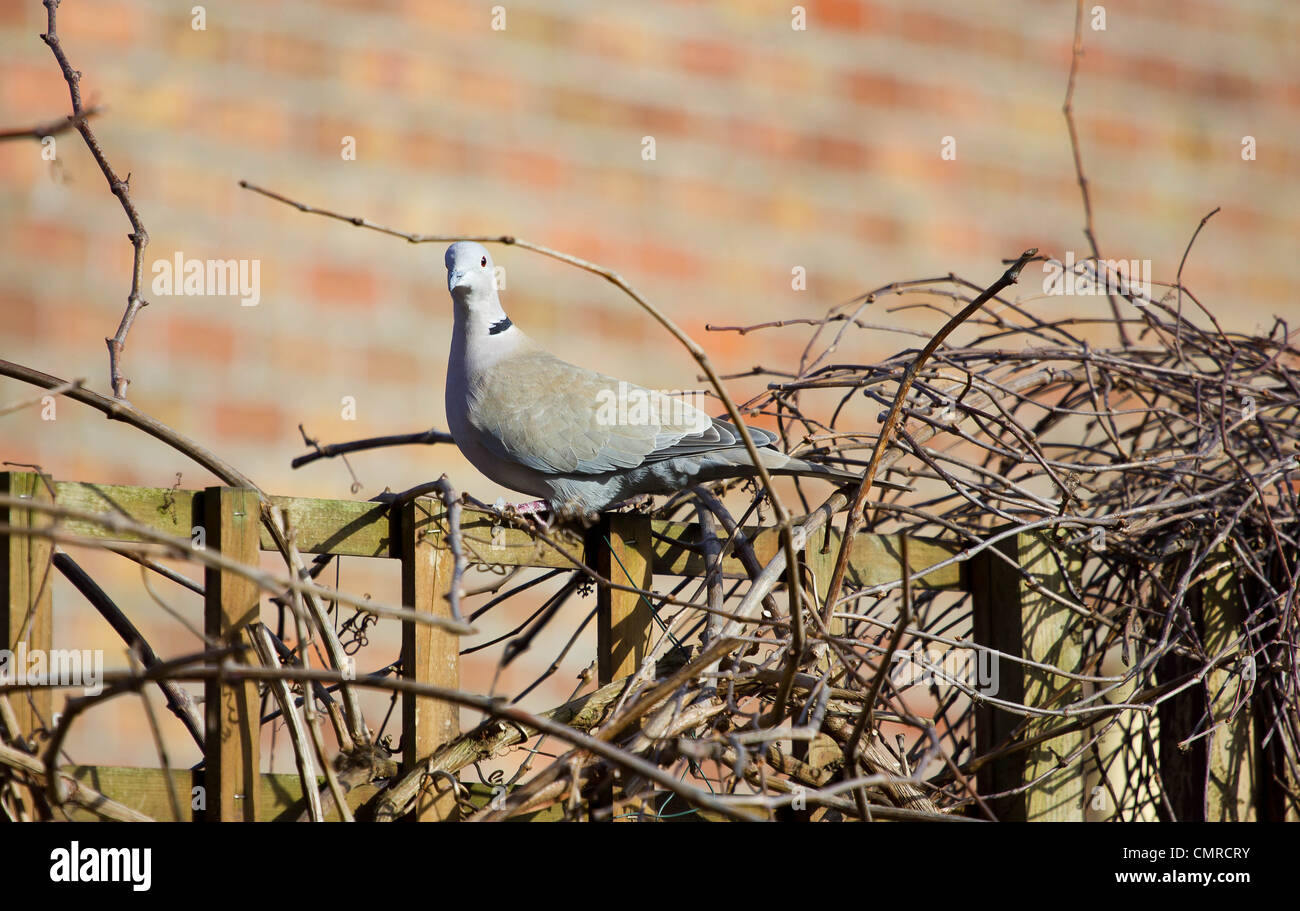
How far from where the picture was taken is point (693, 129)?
412 cm

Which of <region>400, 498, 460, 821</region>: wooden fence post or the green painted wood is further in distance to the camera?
the green painted wood

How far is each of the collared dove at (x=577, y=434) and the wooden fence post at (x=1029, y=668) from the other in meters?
0.56

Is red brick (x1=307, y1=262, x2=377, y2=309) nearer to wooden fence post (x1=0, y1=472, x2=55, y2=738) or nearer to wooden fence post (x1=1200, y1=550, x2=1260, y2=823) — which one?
wooden fence post (x1=0, y1=472, x2=55, y2=738)

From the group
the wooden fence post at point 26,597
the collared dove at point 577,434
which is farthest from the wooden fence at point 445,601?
the collared dove at point 577,434

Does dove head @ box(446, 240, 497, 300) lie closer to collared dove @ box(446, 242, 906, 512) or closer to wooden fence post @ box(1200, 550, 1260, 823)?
collared dove @ box(446, 242, 906, 512)

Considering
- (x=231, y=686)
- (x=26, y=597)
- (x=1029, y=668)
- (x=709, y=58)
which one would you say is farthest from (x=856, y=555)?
(x=709, y=58)

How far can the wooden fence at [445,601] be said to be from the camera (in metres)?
1.79

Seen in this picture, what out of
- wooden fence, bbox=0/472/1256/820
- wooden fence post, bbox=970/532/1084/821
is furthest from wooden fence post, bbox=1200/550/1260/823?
wooden fence post, bbox=970/532/1084/821

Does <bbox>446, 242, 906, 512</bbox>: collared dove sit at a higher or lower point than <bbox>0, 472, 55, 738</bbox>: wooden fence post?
higher

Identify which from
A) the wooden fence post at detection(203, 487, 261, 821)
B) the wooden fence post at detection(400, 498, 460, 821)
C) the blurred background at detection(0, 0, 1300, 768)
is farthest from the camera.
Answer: the blurred background at detection(0, 0, 1300, 768)

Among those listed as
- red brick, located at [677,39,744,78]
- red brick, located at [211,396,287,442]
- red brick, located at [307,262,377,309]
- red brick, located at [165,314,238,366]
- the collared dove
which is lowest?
the collared dove

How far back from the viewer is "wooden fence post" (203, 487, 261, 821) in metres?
1.81

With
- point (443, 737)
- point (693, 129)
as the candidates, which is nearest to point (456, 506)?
point (443, 737)

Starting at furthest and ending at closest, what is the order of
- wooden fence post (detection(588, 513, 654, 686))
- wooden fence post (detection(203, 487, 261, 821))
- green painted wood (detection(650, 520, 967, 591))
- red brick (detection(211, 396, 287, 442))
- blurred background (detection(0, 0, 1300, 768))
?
1. red brick (detection(211, 396, 287, 442))
2. blurred background (detection(0, 0, 1300, 768))
3. green painted wood (detection(650, 520, 967, 591))
4. wooden fence post (detection(588, 513, 654, 686))
5. wooden fence post (detection(203, 487, 261, 821))
